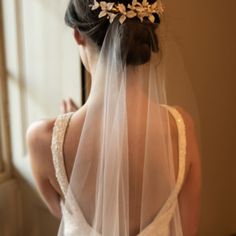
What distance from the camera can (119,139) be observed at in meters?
1.10

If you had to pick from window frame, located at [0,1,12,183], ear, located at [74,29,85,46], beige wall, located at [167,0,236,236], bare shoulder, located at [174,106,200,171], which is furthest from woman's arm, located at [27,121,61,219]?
beige wall, located at [167,0,236,236]

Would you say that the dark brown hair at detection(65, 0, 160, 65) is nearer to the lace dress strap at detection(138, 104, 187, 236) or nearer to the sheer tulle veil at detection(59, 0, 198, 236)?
the sheer tulle veil at detection(59, 0, 198, 236)

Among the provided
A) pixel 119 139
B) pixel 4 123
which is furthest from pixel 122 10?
pixel 4 123

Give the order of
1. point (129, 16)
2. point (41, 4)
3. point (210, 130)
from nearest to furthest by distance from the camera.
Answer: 1. point (129, 16)
2. point (41, 4)
3. point (210, 130)

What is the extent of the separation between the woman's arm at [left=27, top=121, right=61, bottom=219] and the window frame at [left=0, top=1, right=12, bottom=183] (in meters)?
→ 0.62

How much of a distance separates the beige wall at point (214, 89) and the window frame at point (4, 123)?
0.68 meters

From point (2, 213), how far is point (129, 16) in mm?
1097

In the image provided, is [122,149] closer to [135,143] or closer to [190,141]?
[135,143]

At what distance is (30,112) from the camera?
1.77m

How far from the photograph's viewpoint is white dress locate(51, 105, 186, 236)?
111 cm

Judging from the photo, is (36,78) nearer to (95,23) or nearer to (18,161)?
(18,161)

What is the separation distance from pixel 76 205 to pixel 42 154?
158 millimetres

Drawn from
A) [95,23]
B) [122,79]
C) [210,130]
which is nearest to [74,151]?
[122,79]

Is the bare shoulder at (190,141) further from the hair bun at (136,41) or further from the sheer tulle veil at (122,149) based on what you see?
the hair bun at (136,41)
